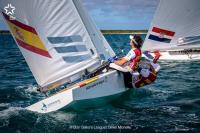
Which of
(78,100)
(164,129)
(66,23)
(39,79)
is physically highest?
(66,23)

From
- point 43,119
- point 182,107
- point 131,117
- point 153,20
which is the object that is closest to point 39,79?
point 43,119

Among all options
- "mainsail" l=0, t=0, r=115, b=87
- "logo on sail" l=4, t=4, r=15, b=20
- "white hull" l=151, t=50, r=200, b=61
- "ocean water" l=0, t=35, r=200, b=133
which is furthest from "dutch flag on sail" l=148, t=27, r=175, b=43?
"logo on sail" l=4, t=4, r=15, b=20

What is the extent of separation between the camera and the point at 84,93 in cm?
930

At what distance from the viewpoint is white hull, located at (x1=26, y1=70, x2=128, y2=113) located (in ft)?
29.7

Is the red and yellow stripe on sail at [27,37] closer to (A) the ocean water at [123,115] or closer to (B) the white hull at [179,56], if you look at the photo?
(A) the ocean water at [123,115]

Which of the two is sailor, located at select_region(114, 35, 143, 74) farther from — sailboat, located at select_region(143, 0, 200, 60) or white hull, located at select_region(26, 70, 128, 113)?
sailboat, located at select_region(143, 0, 200, 60)

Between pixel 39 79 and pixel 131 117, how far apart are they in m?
2.71

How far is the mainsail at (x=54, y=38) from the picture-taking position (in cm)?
964

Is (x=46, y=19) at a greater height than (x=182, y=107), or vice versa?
(x=46, y=19)

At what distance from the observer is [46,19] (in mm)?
9727

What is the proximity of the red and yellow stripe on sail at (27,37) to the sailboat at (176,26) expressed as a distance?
38.9ft

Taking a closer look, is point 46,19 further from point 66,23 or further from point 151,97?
point 151,97

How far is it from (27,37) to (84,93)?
2188mm

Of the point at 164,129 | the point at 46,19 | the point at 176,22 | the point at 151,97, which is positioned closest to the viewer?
the point at 164,129
